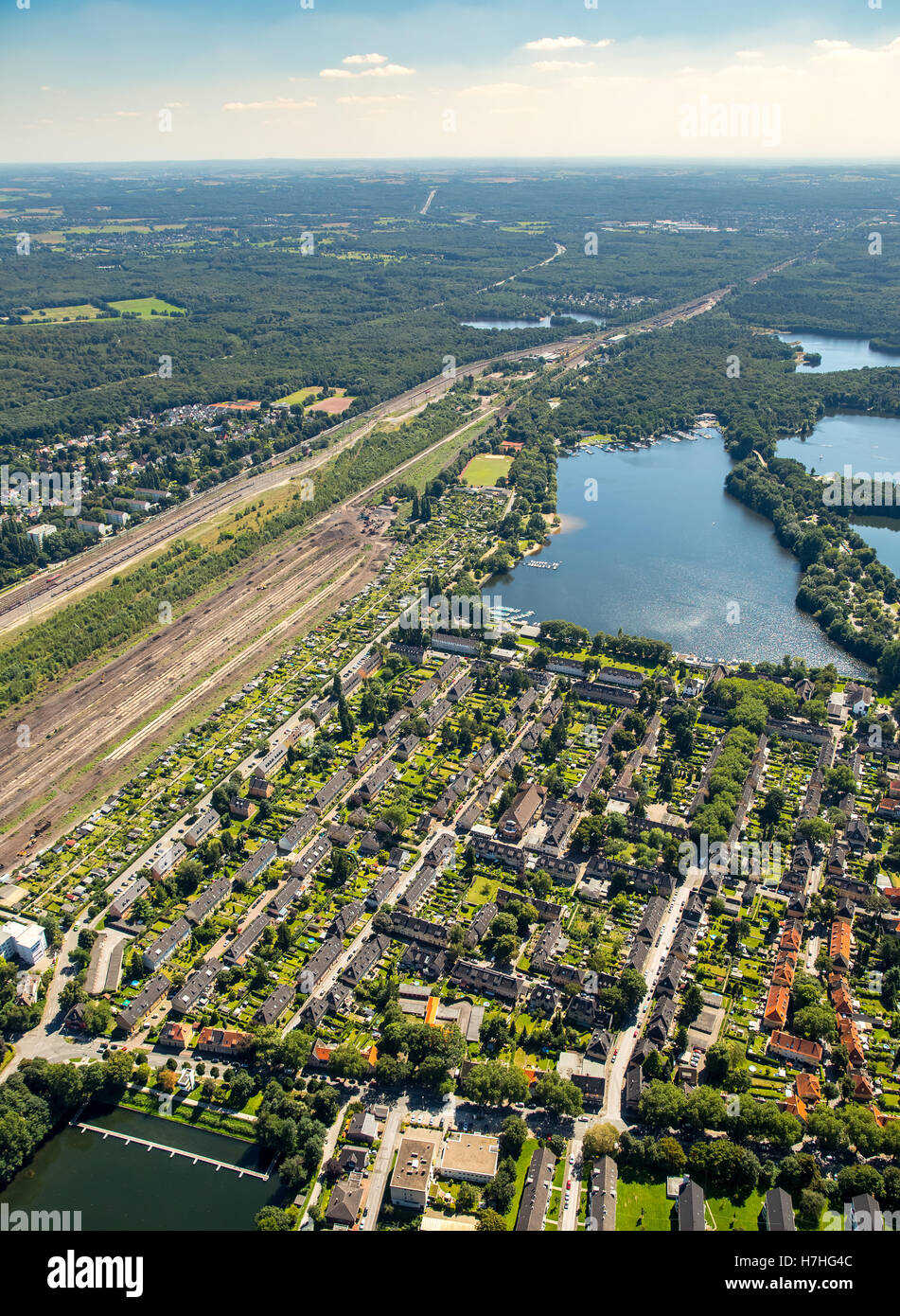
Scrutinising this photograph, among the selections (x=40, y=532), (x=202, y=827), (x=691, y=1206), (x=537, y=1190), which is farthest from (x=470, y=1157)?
→ (x=40, y=532)

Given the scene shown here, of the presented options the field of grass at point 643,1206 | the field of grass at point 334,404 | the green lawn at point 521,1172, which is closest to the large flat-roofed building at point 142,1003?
the green lawn at point 521,1172

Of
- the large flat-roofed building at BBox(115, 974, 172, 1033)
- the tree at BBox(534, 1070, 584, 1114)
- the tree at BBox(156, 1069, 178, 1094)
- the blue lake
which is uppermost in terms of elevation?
the blue lake

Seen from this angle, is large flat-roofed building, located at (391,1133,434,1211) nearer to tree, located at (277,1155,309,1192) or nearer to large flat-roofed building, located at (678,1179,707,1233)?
tree, located at (277,1155,309,1192)

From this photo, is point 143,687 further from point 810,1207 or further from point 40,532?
point 810,1207

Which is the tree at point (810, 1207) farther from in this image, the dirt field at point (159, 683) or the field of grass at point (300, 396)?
the field of grass at point (300, 396)

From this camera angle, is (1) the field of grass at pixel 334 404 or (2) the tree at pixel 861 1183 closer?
(2) the tree at pixel 861 1183

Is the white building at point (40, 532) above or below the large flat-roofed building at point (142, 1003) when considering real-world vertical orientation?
above

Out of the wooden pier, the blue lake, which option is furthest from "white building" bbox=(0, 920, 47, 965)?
the blue lake
